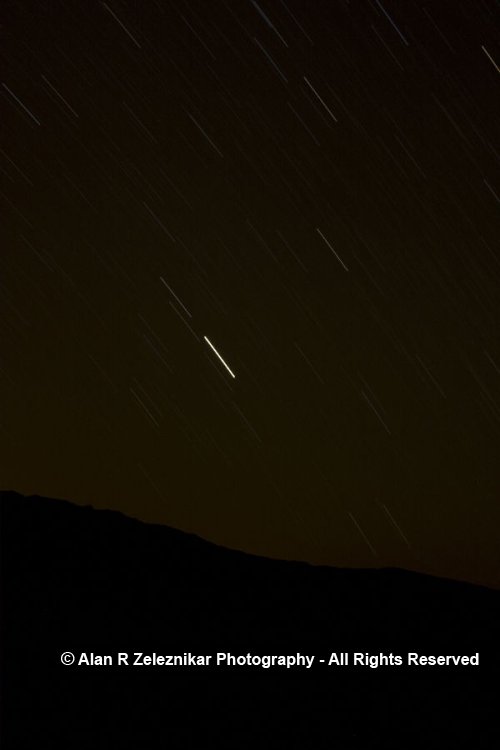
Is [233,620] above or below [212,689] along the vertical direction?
above

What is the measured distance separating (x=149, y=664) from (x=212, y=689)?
1.83 meters

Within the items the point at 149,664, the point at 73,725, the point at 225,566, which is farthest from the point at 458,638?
the point at 73,725


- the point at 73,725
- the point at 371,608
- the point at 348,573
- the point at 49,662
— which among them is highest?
the point at 348,573

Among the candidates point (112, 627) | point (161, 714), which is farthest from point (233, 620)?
point (161, 714)

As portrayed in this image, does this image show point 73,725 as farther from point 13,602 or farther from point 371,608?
point 371,608

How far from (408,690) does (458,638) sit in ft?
47.6

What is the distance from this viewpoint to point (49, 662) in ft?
53.2

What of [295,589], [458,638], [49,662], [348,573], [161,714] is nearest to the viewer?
[161,714]

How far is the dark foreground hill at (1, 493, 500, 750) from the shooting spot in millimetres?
16734

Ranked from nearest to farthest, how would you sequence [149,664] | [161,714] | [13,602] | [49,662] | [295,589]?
[161,714] < [49,662] < [149,664] < [13,602] < [295,589]

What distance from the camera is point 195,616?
26047 mm

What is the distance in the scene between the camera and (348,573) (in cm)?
4016

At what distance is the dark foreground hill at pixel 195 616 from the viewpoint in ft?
54.9

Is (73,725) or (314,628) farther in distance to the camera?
(314,628)
